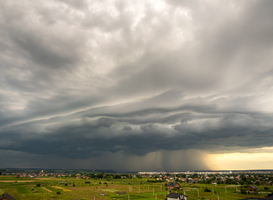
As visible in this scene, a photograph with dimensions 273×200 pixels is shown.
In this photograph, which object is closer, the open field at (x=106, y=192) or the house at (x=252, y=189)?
the open field at (x=106, y=192)

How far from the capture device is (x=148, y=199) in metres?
76.4

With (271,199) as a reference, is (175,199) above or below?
below

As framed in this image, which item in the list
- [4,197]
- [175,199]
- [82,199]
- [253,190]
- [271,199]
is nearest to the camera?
[271,199]

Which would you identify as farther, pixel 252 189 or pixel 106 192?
pixel 252 189

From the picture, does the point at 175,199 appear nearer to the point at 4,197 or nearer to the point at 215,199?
the point at 215,199

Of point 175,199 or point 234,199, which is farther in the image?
point 234,199

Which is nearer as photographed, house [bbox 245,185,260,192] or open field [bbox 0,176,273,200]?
open field [bbox 0,176,273,200]

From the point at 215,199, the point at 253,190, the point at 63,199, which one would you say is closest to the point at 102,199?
the point at 63,199

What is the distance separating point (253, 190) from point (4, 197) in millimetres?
117721

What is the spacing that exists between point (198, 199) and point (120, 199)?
33569 millimetres

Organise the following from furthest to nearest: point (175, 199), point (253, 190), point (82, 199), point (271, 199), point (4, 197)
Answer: point (253, 190), point (82, 199), point (175, 199), point (4, 197), point (271, 199)

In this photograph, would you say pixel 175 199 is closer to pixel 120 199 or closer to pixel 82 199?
pixel 120 199

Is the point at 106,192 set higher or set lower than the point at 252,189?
lower

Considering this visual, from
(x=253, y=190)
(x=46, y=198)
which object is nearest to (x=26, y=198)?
(x=46, y=198)
